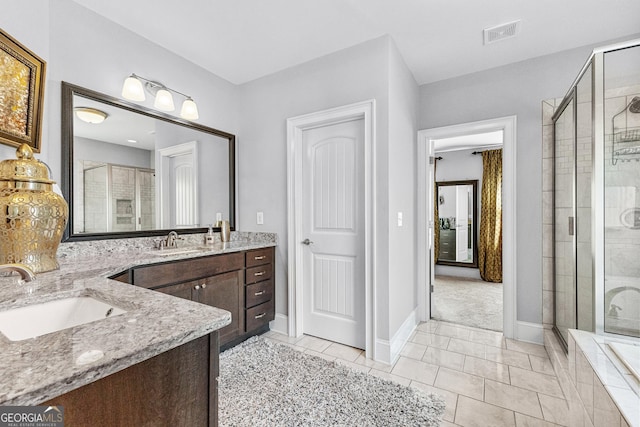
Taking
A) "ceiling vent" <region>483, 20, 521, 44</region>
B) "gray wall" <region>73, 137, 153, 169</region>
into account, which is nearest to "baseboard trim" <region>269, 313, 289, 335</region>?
"gray wall" <region>73, 137, 153, 169</region>

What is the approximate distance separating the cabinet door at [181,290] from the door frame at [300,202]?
0.91 meters

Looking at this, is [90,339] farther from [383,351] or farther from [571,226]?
[571,226]

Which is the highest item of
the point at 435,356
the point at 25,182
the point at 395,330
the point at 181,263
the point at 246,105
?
the point at 246,105

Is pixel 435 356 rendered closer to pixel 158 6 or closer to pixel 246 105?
pixel 246 105

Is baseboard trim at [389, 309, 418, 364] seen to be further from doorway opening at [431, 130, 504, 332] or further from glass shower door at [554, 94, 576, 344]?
doorway opening at [431, 130, 504, 332]

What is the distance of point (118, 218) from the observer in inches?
86.0

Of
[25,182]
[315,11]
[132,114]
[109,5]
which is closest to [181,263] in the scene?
[25,182]

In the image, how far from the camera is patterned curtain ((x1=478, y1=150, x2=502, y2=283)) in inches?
193

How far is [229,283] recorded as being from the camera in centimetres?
238

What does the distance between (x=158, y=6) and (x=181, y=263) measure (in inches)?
69.0

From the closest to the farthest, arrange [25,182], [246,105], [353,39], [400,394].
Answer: [25,182]
[400,394]
[353,39]
[246,105]

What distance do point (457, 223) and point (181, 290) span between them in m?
4.91

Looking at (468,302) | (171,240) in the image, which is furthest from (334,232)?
(468,302)

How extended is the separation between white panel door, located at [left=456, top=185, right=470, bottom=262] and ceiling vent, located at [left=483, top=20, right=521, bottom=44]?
Answer: 11.0 ft
